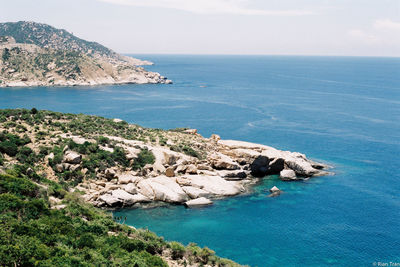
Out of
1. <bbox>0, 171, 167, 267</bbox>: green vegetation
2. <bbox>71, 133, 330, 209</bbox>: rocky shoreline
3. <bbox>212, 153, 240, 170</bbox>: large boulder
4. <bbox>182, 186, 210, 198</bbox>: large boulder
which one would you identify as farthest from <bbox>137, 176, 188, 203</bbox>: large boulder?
<bbox>0, 171, 167, 267</bbox>: green vegetation

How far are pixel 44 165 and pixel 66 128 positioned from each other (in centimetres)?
1282

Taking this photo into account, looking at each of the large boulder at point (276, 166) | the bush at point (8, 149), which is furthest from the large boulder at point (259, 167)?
the bush at point (8, 149)

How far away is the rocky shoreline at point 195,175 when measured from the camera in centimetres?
4700

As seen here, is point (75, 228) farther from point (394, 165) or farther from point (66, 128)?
point (394, 165)

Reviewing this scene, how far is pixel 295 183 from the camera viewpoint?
57312 millimetres

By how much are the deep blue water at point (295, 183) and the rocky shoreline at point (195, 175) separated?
2.35 meters

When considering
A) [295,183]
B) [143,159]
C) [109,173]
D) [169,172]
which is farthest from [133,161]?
[295,183]

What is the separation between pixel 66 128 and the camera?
5784 cm

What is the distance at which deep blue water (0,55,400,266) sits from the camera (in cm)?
3844

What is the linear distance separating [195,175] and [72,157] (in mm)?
19203

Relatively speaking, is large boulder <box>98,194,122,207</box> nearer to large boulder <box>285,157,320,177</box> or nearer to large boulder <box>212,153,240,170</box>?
large boulder <box>212,153,240,170</box>

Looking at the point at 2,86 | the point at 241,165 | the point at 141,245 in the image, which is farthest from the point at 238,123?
the point at 2,86

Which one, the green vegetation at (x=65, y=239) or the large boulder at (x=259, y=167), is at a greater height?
the green vegetation at (x=65, y=239)

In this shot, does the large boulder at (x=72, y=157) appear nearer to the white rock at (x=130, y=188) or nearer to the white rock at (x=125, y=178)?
the white rock at (x=125, y=178)
